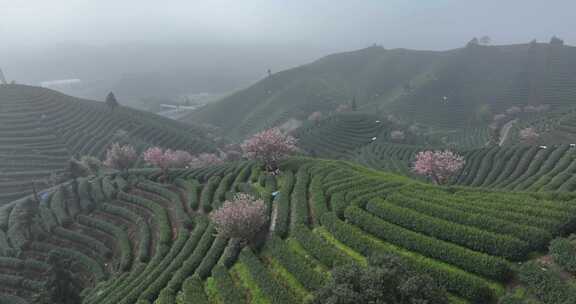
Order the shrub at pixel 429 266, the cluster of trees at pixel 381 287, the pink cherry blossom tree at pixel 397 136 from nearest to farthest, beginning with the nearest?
1. the cluster of trees at pixel 381 287
2. the shrub at pixel 429 266
3. the pink cherry blossom tree at pixel 397 136

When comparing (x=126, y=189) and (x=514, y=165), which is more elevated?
(x=126, y=189)

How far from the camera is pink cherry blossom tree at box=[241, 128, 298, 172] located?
46.5 m

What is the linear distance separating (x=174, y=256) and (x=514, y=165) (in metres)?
65.7

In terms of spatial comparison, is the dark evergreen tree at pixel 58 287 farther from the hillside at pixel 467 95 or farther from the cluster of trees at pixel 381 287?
the hillside at pixel 467 95

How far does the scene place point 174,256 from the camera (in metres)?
34.1

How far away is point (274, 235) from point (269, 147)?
58.8ft

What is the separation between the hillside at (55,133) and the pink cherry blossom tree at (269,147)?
67.2 meters

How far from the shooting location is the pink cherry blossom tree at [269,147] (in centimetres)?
4650

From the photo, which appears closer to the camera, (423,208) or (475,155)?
(423,208)

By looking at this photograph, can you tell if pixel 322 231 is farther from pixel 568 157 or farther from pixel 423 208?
pixel 568 157

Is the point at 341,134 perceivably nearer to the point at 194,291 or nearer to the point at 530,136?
the point at 530,136

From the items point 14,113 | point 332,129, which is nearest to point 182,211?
point 332,129

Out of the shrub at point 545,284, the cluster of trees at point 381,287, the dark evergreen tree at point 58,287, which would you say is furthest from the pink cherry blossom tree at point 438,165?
the dark evergreen tree at point 58,287

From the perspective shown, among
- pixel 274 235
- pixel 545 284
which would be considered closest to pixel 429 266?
pixel 545 284
